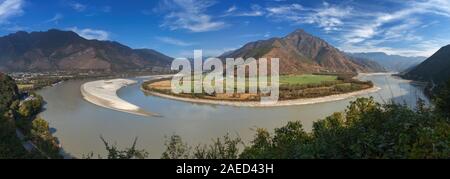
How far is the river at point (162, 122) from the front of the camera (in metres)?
27.1

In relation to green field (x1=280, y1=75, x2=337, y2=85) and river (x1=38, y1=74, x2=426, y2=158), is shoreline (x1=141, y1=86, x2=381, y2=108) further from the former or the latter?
green field (x1=280, y1=75, x2=337, y2=85)

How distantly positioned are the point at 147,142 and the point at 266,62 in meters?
107

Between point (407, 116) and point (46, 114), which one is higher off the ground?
point (407, 116)

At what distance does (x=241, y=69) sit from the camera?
403 feet

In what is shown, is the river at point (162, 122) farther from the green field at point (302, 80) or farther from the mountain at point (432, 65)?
the mountain at point (432, 65)

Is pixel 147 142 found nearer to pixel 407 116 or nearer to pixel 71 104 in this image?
pixel 407 116

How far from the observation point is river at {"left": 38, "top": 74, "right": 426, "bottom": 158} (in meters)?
Result: 27.1

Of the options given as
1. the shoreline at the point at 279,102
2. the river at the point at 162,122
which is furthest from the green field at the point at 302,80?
the river at the point at 162,122

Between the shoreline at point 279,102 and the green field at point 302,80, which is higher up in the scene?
the green field at point 302,80

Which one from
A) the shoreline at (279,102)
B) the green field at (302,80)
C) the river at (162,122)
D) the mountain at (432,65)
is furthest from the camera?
the mountain at (432,65)
